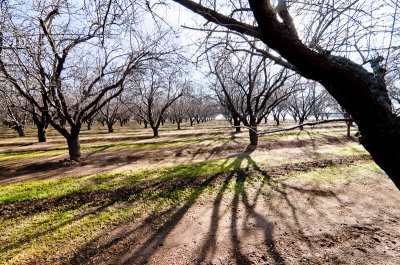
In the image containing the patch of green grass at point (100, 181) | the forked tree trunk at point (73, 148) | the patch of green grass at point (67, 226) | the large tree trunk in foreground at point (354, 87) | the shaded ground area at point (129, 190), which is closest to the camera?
the large tree trunk in foreground at point (354, 87)

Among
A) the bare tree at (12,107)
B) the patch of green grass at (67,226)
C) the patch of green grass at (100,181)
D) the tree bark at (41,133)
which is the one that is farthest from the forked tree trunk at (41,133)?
the patch of green grass at (67,226)

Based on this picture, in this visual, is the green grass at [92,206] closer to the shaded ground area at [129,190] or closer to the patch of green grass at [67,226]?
the patch of green grass at [67,226]

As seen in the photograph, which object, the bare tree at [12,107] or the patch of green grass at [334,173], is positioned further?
the bare tree at [12,107]

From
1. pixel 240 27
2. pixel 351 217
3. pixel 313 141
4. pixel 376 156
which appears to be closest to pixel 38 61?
pixel 240 27

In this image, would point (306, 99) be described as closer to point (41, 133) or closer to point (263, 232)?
point (263, 232)

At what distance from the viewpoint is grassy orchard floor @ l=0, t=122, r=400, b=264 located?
11.3ft

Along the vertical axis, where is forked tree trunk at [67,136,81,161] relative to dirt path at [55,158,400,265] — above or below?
above

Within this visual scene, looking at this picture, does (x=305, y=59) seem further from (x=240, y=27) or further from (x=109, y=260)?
(x=109, y=260)

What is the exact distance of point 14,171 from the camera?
878 cm

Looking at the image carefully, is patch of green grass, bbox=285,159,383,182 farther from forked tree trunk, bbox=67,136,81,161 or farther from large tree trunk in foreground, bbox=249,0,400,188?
forked tree trunk, bbox=67,136,81,161

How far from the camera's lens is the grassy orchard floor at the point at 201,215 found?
345 cm

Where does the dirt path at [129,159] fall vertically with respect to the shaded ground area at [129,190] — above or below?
above

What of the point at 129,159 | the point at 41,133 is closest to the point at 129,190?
the point at 129,159

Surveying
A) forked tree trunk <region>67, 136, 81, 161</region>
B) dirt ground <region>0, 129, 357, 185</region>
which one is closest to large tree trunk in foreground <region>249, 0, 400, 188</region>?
dirt ground <region>0, 129, 357, 185</region>
